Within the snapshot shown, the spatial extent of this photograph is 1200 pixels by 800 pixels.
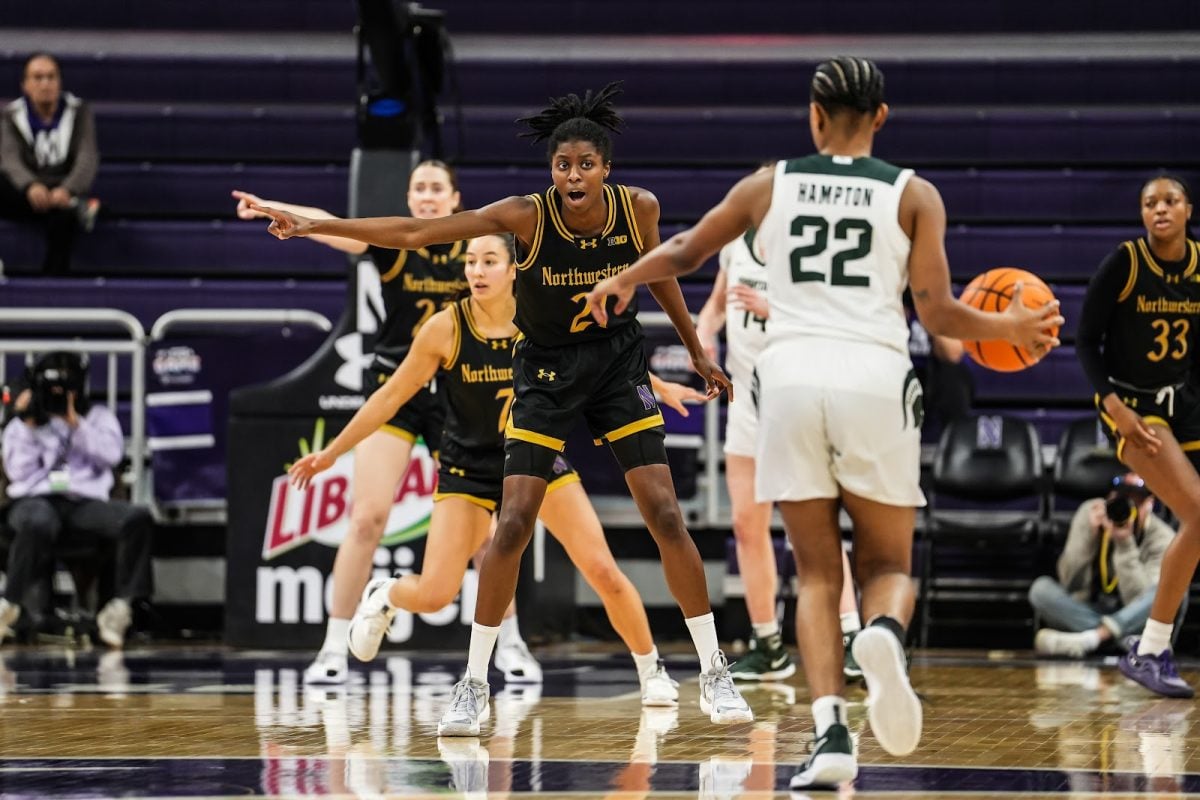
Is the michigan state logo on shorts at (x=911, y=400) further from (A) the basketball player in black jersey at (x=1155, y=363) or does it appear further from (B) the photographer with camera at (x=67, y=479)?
(B) the photographer with camera at (x=67, y=479)

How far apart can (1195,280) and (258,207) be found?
12.9ft

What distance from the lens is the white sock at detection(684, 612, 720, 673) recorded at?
5.62 meters

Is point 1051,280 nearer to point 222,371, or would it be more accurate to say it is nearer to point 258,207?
point 222,371

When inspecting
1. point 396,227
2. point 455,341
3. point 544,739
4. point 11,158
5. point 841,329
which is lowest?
point 544,739

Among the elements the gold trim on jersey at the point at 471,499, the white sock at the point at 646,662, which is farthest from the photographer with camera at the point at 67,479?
the white sock at the point at 646,662

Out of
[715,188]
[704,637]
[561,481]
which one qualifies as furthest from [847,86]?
[715,188]

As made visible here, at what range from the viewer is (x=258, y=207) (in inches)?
200

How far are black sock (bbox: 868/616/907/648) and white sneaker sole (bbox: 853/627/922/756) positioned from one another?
5cm

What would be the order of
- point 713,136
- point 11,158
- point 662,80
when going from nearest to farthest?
point 11,158 < point 713,136 < point 662,80

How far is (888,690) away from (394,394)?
2.92 meters

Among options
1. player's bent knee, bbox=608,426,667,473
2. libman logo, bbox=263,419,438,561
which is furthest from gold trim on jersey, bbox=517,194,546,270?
libman logo, bbox=263,419,438,561

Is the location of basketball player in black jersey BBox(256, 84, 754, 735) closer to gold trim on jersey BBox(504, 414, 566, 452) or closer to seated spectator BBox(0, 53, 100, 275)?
gold trim on jersey BBox(504, 414, 566, 452)

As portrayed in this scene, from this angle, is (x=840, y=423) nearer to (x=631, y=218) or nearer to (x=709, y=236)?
(x=709, y=236)

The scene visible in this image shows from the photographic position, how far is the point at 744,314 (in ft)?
25.0
